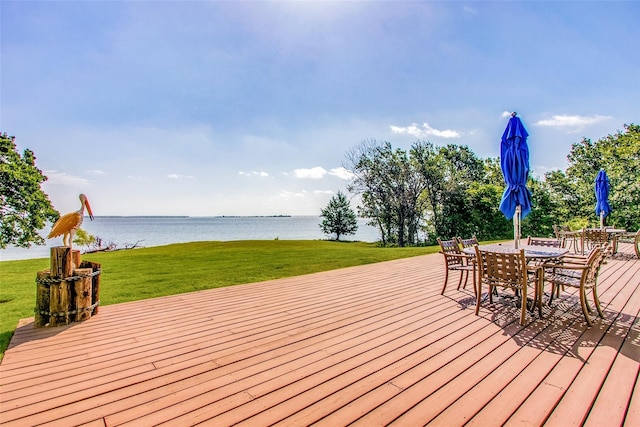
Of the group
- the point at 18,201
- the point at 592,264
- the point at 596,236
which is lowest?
the point at 592,264

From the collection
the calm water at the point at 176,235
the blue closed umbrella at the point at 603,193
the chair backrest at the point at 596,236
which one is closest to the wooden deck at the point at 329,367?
the chair backrest at the point at 596,236

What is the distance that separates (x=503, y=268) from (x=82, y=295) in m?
5.45

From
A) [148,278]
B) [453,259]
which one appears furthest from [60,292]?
[453,259]

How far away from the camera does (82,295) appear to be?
3.98 meters

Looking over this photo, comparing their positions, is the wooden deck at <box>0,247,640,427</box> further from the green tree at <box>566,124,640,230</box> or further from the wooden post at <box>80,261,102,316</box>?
the green tree at <box>566,124,640,230</box>

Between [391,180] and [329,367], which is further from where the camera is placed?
[391,180]

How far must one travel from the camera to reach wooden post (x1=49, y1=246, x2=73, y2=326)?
3777 mm

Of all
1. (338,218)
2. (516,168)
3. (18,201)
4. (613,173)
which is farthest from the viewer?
(338,218)

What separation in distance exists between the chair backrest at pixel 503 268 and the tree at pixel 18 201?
801cm

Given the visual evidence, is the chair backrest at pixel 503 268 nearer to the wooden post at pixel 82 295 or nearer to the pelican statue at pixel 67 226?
the wooden post at pixel 82 295

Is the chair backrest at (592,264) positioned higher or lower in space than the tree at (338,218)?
lower

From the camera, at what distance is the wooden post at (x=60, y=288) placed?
12.4ft

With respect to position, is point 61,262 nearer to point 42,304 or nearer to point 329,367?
point 42,304

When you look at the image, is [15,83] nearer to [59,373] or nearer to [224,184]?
[59,373]
